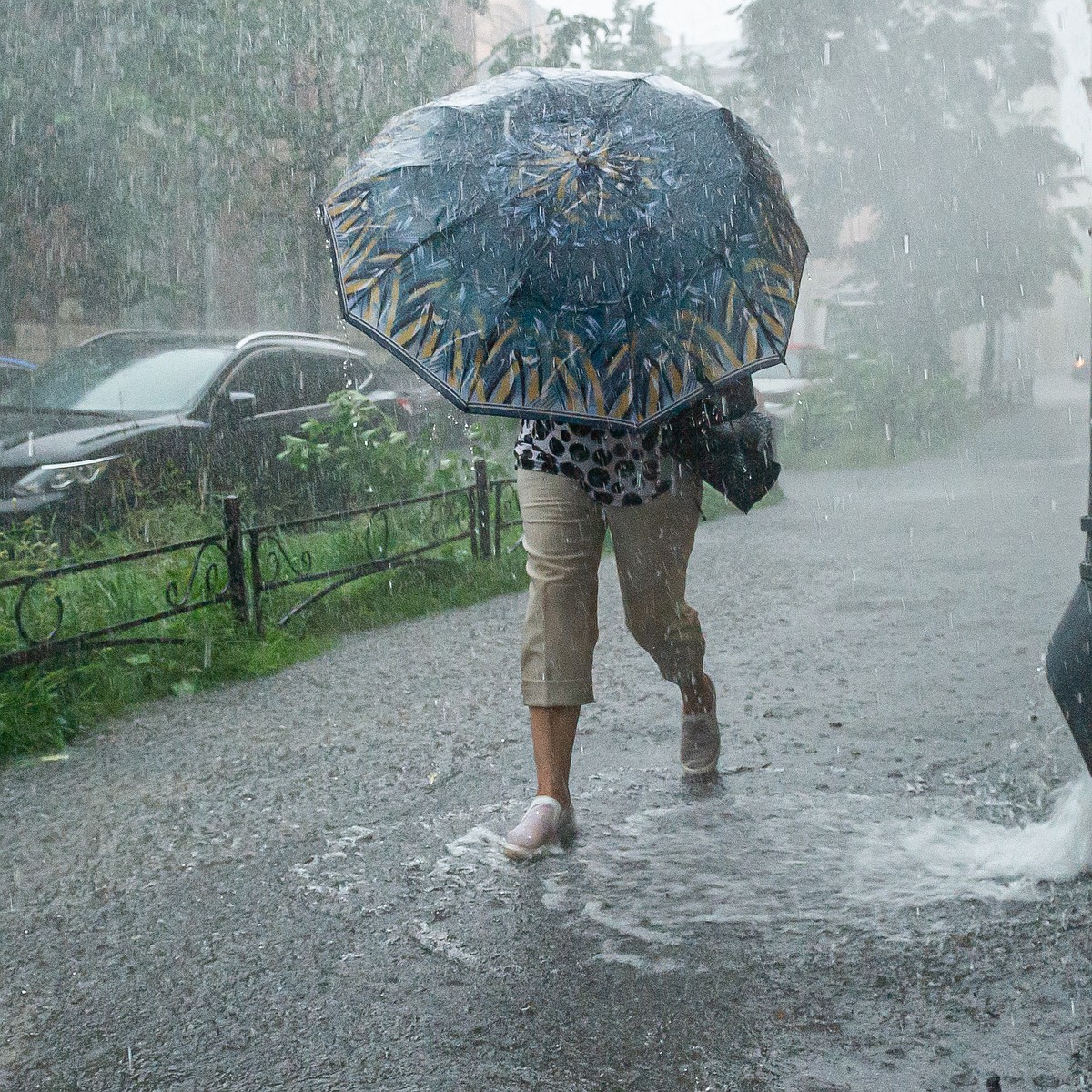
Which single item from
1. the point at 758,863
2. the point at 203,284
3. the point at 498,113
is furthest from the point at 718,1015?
the point at 203,284

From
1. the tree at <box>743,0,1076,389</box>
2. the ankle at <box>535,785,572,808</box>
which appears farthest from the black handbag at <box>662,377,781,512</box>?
the tree at <box>743,0,1076,389</box>

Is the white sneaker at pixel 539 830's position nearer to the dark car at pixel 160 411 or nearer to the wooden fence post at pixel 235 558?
the wooden fence post at pixel 235 558

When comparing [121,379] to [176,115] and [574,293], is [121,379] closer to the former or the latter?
[176,115]

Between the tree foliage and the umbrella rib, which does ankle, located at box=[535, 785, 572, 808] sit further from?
the tree foliage

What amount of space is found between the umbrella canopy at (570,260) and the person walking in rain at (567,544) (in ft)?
0.78

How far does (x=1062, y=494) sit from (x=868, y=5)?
14.4 m

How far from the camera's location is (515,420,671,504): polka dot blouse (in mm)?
3875

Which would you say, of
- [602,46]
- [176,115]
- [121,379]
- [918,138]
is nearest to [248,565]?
[121,379]

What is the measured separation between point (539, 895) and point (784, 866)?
2.14 feet

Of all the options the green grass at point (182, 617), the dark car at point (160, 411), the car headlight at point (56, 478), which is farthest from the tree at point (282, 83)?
the green grass at point (182, 617)

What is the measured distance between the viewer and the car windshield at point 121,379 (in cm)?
891

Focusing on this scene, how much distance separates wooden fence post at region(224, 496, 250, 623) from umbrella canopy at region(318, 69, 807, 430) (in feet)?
9.76

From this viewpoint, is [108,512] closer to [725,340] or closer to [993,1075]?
[725,340]

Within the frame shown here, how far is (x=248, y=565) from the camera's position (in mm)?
7102
